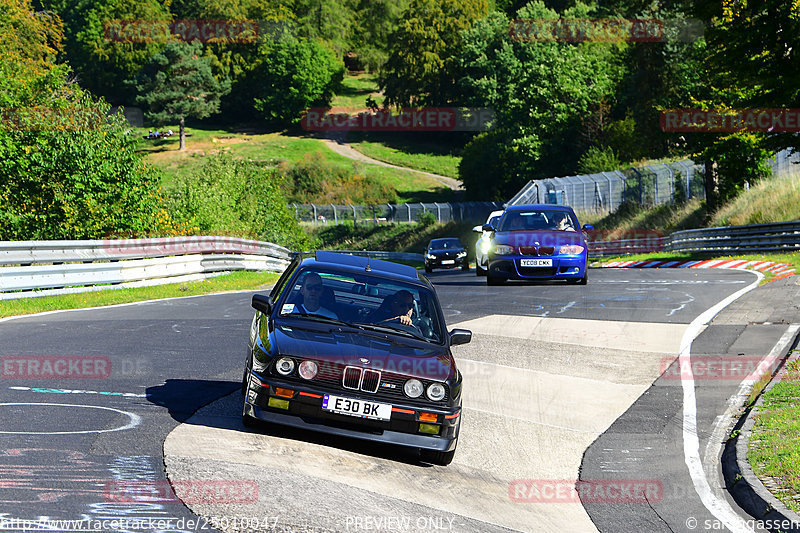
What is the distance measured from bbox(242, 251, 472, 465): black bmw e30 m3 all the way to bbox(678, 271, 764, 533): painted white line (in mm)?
1891

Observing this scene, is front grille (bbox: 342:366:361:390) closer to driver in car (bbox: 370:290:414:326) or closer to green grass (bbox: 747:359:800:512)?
driver in car (bbox: 370:290:414:326)

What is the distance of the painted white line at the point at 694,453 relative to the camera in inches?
244

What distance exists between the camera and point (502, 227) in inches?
768

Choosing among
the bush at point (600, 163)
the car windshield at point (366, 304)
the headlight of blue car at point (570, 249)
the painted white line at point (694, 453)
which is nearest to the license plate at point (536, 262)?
the headlight of blue car at point (570, 249)

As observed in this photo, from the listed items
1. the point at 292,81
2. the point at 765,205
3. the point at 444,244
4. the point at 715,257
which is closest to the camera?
the point at 715,257

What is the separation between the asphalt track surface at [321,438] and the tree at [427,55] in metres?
106

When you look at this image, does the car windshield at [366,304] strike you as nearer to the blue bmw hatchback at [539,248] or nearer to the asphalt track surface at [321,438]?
the asphalt track surface at [321,438]

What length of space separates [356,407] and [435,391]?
0.63m

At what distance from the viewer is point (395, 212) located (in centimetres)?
7331

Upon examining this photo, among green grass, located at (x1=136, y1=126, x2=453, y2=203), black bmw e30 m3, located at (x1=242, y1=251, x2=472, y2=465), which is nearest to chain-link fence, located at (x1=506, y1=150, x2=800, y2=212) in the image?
black bmw e30 m3, located at (x1=242, y1=251, x2=472, y2=465)

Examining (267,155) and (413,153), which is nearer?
(267,155)

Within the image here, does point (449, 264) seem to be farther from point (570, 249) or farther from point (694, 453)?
point (694, 453)

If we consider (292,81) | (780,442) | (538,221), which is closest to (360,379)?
(780,442)

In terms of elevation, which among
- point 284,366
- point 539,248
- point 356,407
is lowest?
point 539,248
